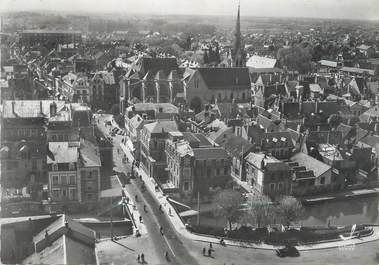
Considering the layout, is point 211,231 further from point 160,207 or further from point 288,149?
point 288,149

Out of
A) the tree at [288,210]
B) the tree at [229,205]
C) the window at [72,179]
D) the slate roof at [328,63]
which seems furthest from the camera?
the slate roof at [328,63]

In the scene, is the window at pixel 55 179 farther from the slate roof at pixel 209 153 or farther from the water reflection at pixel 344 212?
the water reflection at pixel 344 212

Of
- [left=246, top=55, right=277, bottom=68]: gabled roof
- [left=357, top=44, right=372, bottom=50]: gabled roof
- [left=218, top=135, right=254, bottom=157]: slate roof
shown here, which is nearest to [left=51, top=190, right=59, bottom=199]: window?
[left=218, top=135, right=254, bottom=157]: slate roof

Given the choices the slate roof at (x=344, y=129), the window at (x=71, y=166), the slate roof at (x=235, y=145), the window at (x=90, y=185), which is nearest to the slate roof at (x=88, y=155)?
the window at (x=71, y=166)

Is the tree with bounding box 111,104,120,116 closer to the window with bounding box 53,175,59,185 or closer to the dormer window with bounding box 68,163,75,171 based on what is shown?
the dormer window with bounding box 68,163,75,171

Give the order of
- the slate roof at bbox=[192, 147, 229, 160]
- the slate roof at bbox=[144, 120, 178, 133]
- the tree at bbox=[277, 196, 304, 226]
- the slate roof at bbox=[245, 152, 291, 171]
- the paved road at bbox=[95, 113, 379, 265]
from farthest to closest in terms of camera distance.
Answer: the slate roof at bbox=[144, 120, 178, 133]
the slate roof at bbox=[245, 152, 291, 171]
the slate roof at bbox=[192, 147, 229, 160]
the tree at bbox=[277, 196, 304, 226]
the paved road at bbox=[95, 113, 379, 265]

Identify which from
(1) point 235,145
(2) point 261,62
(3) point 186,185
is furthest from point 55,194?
(2) point 261,62

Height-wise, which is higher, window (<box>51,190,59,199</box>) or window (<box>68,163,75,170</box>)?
window (<box>68,163,75,170</box>)

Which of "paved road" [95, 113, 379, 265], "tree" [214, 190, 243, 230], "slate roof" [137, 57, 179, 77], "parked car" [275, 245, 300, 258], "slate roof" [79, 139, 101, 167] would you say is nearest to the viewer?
"paved road" [95, 113, 379, 265]
